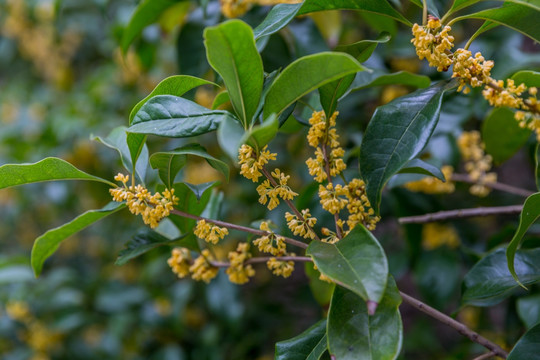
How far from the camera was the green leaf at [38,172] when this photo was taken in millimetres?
658

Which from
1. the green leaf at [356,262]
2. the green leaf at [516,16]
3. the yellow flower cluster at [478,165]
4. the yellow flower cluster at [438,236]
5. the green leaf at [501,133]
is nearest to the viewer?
the green leaf at [356,262]

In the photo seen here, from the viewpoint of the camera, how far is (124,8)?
167cm

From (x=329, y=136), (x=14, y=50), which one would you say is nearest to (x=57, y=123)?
(x=14, y=50)

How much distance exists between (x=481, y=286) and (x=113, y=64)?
1.82 m

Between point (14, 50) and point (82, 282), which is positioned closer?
point (82, 282)

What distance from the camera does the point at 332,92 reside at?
0.65 metres

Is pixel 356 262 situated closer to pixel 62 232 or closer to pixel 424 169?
pixel 424 169

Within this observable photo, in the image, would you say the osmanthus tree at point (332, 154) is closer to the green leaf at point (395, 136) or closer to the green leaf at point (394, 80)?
the green leaf at point (395, 136)

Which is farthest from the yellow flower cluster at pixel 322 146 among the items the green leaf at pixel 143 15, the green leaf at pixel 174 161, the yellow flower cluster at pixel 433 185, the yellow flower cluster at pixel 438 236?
the yellow flower cluster at pixel 438 236

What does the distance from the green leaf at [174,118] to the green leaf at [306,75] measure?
0.06 m

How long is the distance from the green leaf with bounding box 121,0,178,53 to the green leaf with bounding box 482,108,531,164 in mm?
715

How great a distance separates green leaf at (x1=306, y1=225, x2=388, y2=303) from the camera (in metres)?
A: 0.51

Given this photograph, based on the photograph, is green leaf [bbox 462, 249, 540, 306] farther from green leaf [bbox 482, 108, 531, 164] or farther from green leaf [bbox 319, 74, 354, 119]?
green leaf [bbox 319, 74, 354, 119]

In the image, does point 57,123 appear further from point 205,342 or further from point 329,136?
point 329,136
